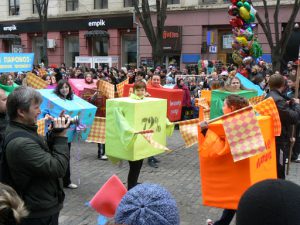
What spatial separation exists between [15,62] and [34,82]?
76.4 inches

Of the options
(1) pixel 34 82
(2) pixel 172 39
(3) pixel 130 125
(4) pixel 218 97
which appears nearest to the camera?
(3) pixel 130 125

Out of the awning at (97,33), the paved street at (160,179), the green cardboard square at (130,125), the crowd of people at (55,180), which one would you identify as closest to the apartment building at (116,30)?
the awning at (97,33)

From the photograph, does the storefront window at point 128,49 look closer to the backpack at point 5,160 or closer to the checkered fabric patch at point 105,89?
the checkered fabric patch at point 105,89

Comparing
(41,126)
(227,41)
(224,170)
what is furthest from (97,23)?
(224,170)

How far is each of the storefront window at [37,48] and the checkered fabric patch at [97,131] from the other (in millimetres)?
25393

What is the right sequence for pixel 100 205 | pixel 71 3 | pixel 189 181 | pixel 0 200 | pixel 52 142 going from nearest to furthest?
pixel 0 200, pixel 100 205, pixel 52 142, pixel 189 181, pixel 71 3

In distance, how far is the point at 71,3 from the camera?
95.0ft

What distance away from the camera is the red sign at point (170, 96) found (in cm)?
968

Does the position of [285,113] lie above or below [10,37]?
below

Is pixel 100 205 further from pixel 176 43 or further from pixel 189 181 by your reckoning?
pixel 176 43

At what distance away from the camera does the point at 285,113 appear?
5.05 m

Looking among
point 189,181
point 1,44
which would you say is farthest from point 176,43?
point 189,181

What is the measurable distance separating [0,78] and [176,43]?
1743 centimetres

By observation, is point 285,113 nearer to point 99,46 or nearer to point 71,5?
point 99,46
